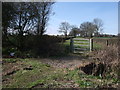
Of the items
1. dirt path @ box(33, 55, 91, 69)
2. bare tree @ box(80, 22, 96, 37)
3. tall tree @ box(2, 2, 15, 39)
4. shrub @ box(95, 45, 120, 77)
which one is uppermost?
bare tree @ box(80, 22, 96, 37)

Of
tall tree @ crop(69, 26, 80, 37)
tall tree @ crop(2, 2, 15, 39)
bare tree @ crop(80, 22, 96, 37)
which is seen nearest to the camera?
tall tree @ crop(2, 2, 15, 39)

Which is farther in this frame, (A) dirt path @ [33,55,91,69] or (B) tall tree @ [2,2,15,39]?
(B) tall tree @ [2,2,15,39]

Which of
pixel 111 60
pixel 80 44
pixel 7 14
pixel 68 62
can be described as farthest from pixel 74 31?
pixel 111 60

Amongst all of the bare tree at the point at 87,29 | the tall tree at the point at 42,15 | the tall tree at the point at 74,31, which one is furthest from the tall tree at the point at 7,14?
the bare tree at the point at 87,29

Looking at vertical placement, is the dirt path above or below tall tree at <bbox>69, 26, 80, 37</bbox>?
below

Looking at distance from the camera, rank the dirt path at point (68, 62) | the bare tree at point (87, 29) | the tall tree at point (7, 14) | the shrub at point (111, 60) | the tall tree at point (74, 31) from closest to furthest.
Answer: the shrub at point (111, 60)
the dirt path at point (68, 62)
the tall tree at point (7, 14)
the tall tree at point (74, 31)
the bare tree at point (87, 29)

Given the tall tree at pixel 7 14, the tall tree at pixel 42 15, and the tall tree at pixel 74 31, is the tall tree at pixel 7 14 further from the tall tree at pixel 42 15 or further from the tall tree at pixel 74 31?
the tall tree at pixel 74 31

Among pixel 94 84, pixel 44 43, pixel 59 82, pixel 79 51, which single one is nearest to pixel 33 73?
pixel 59 82

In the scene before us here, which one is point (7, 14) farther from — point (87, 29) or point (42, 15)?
point (87, 29)

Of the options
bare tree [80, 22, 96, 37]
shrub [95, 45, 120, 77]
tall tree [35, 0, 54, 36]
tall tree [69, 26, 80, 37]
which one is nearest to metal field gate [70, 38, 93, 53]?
tall tree [35, 0, 54, 36]

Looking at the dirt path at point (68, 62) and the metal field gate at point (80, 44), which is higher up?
the metal field gate at point (80, 44)

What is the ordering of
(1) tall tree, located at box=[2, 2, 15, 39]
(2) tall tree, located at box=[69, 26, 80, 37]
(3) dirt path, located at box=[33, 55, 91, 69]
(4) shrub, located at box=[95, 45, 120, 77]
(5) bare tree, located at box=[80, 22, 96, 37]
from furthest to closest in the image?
(5) bare tree, located at box=[80, 22, 96, 37]
(2) tall tree, located at box=[69, 26, 80, 37]
(1) tall tree, located at box=[2, 2, 15, 39]
(3) dirt path, located at box=[33, 55, 91, 69]
(4) shrub, located at box=[95, 45, 120, 77]

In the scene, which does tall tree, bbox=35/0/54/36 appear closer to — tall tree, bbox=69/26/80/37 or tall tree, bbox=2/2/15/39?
tall tree, bbox=2/2/15/39

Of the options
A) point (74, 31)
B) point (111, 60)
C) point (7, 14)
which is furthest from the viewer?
point (74, 31)
